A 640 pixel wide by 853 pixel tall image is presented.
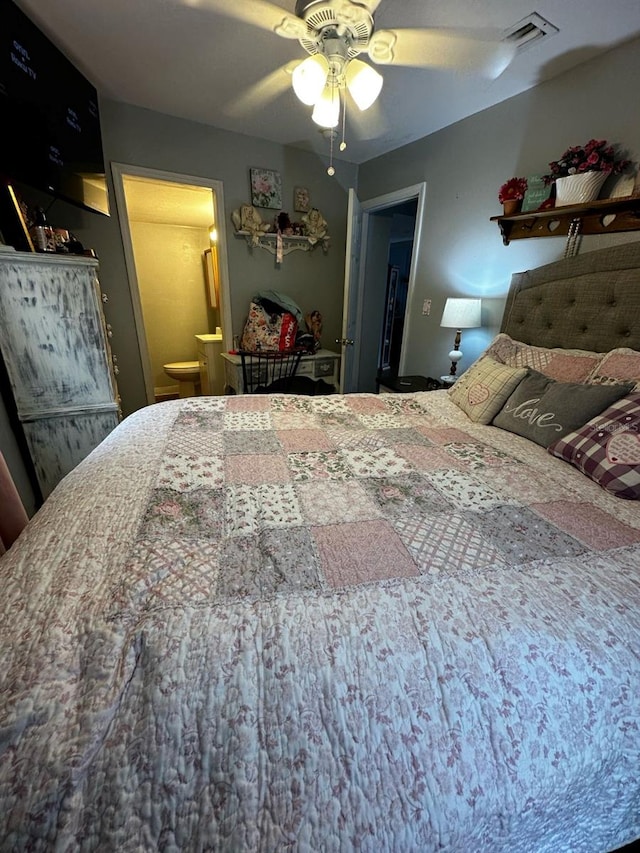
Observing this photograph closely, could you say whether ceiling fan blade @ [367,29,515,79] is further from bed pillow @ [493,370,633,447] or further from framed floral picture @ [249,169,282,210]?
bed pillow @ [493,370,633,447]

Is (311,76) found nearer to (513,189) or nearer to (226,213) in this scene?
(513,189)

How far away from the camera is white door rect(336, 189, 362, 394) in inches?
105

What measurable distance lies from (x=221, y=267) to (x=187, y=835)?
10.6 feet

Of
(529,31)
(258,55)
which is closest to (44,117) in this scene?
(258,55)

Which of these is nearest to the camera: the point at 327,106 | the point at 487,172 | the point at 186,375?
the point at 327,106

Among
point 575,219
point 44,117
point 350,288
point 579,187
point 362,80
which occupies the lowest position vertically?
point 350,288

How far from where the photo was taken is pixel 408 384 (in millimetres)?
2676

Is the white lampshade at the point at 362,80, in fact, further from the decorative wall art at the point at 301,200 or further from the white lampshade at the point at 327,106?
the decorative wall art at the point at 301,200

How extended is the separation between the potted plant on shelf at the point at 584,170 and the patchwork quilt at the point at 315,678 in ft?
5.48

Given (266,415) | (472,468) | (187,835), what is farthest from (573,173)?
(187,835)

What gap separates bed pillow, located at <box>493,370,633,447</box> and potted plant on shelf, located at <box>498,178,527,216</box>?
3.66 ft

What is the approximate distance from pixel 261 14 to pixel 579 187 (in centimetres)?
165

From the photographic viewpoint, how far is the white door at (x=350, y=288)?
2.66m

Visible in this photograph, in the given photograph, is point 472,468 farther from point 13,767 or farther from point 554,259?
point 554,259
